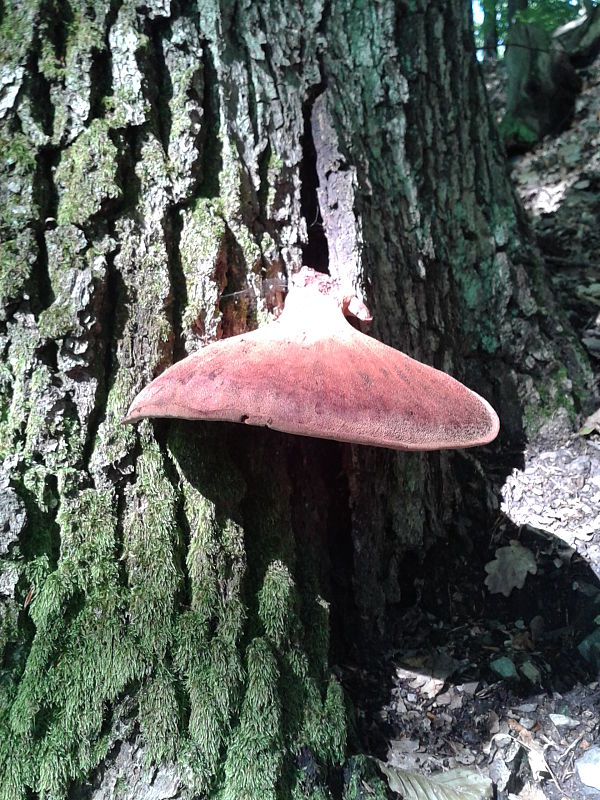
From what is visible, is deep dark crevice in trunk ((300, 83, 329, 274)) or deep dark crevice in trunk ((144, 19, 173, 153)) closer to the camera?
deep dark crevice in trunk ((144, 19, 173, 153))

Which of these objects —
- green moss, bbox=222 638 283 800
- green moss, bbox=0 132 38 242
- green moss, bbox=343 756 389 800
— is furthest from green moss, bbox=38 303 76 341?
green moss, bbox=343 756 389 800

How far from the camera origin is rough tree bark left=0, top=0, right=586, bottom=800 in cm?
186

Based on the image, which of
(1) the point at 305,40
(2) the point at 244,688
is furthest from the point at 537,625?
(1) the point at 305,40

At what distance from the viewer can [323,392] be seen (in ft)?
5.40

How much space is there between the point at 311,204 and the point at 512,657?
7.20 feet

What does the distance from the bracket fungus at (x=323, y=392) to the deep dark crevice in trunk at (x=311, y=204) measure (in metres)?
0.63

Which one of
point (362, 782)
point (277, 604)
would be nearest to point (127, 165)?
point (277, 604)

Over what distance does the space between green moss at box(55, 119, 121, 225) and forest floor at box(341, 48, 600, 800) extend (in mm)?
2126

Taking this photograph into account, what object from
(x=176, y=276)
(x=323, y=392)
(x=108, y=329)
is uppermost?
→ (x=176, y=276)

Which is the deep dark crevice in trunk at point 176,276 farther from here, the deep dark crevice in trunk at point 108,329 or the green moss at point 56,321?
the green moss at point 56,321

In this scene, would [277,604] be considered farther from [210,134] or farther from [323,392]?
[210,134]

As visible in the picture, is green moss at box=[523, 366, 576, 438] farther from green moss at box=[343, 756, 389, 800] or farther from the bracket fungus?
green moss at box=[343, 756, 389, 800]

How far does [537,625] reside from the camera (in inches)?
107

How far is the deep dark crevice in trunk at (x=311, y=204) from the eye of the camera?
256 centimetres
